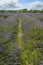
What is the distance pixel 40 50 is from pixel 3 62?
190 centimetres

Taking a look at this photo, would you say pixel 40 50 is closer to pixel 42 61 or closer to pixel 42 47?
pixel 42 47

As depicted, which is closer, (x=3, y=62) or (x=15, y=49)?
(x=3, y=62)

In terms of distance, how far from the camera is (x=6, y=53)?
7383 millimetres

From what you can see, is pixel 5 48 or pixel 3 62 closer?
pixel 3 62

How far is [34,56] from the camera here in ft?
24.3

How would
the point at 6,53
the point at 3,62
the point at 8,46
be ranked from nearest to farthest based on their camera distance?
A: 1. the point at 3,62
2. the point at 6,53
3. the point at 8,46

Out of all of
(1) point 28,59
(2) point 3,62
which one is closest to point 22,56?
(1) point 28,59

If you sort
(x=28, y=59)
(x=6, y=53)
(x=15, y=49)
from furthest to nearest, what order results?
1. (x=15, y=49)
2. (x=6, y=53)
3. (x=28, y=59)

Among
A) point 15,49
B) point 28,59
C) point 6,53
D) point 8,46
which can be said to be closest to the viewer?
point 28,59

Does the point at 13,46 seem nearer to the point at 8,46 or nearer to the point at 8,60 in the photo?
the point at 8,46

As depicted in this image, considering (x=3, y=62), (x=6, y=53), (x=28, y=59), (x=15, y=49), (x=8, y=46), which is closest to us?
(x=3, y=62)

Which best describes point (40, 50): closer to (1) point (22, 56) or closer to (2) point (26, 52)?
(2) point (26, 52)

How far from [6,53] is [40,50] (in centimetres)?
127

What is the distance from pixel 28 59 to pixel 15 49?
3.50ft
